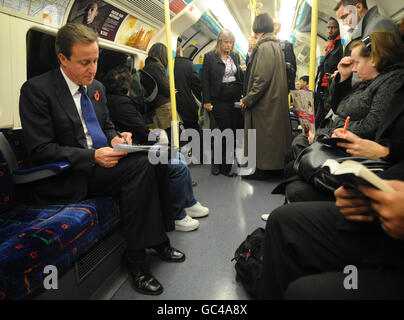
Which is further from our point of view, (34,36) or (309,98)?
(34,36)

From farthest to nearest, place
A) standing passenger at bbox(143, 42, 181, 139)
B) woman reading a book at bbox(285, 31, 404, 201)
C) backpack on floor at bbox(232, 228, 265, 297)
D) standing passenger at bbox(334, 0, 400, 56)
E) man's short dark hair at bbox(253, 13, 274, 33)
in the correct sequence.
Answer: standing passenger at bbox(143, 42, 181, 139) < man's short dark hair at bbox(253, 13, 274, 33) < standing passenger at bbox(334, 0, 400, 56) < woman reading a book at bbox(285, 31, 404, 201) < backpack on floor at bbox(232, 228, 265, 297)

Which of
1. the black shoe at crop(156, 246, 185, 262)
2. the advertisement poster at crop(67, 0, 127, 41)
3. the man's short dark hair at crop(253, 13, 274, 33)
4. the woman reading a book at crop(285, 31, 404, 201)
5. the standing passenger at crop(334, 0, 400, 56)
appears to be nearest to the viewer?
the woman reading a book at crop(285, 31, 404, 201)

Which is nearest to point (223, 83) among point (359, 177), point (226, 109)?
point (226, 109)

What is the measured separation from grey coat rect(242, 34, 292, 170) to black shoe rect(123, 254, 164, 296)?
92.7 inches

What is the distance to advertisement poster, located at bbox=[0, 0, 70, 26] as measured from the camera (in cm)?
217

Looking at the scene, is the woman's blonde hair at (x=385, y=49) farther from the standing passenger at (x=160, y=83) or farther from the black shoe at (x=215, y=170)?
the black shoe at (x=215, y=170)

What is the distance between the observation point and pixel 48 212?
1630 millimetres

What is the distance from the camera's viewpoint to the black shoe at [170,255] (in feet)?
6.59

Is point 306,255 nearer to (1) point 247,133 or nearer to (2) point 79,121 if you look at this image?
(2) point 79,121

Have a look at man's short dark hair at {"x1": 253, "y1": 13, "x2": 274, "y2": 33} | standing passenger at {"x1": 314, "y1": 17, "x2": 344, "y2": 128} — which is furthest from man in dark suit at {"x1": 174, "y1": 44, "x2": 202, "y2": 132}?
standing passenger at {"x1": 314, "y1": 17, "x2": 344, "y2": 128}

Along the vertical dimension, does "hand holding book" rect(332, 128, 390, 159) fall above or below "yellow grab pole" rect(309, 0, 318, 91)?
below

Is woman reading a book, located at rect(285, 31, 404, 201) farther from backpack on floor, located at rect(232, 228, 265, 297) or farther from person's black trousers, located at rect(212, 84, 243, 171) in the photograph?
person's black trousers, located at rect(212, 84, 243, 171)
